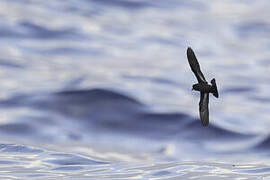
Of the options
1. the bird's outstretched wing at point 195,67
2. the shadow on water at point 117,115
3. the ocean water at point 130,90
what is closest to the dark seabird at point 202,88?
the bird's outstretched wing at point 195,67

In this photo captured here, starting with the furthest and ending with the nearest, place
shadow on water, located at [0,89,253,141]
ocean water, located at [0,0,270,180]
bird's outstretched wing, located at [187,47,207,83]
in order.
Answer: shadow on water, located at [0,89,253,141]
ocean water, located at [0,0,270,180]
bird's outstretched wing, located at [187,47,207,83]

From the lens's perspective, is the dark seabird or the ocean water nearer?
the dark seabird

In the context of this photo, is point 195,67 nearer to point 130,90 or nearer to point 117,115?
point 117,115

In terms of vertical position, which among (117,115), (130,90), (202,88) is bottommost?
(202,88)

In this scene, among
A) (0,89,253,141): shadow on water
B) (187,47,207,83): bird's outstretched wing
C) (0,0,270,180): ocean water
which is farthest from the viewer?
(0,89,253,141): shadow on water

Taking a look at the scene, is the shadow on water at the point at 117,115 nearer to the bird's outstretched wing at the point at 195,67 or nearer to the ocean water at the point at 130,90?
the ocean water at the point at 130,90

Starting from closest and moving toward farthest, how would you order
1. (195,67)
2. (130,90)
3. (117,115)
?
(195,67)
(117,115)
(130,90)

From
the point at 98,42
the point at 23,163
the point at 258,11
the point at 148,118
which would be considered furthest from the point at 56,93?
the point at 258,11

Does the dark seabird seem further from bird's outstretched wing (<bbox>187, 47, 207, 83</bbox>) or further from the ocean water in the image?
the ocean water

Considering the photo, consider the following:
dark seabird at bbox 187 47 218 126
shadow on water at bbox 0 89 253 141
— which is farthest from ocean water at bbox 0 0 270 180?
dark seabird at bbox 187 47 218 126

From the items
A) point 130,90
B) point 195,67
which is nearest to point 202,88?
point 195,67
